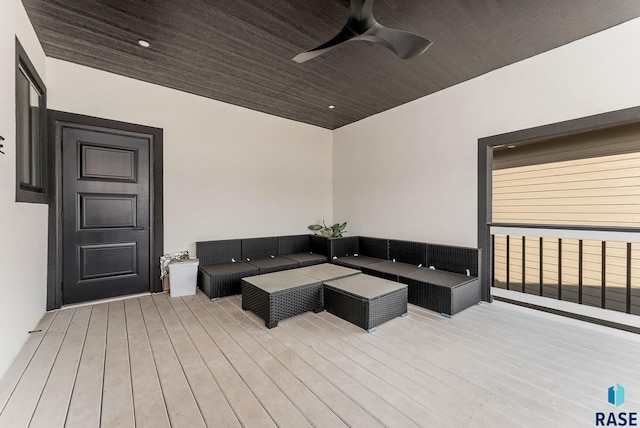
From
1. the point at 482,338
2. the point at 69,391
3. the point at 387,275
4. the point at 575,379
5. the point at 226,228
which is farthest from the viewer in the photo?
the point at 226,228

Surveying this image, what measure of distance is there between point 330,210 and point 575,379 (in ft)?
15.5

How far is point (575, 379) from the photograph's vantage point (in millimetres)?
1930

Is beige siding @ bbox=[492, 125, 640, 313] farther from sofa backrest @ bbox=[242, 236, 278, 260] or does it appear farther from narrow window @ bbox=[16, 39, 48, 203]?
narrow window @ bbox=[16, 39, 48, 203]

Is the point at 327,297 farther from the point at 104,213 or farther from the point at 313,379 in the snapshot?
the point at 104,213

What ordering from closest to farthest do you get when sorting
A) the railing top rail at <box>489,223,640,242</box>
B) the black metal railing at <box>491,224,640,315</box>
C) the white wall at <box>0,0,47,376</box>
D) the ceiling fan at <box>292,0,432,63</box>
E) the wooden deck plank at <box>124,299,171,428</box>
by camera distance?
the wooden deck plank at <box>124,299,171,428</box> → the white wall at <box>0,0,47,376</box> → the ceiling fan at <box>292,0,432,63</box> → the railing top rail at <box>489,223,640,242</box> → the black metal railing at <box>491,224,640,315</box>

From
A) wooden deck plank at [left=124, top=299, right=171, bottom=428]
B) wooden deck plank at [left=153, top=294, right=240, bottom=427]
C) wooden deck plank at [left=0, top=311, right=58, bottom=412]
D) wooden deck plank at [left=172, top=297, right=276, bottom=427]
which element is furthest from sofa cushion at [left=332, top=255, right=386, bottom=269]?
wooden deck plank at [left=0, top=311, right=58, bottom=412]

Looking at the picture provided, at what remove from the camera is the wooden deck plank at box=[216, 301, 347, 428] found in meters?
1.56

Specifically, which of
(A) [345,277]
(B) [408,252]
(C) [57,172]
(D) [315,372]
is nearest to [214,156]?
(C) [57,172]

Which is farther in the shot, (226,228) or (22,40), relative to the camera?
(226,228)

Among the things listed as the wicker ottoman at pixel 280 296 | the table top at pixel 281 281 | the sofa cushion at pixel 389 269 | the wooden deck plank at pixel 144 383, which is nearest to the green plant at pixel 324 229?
the sofa cushion at pixel 389 269

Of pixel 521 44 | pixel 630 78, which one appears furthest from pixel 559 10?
pixel 630 78

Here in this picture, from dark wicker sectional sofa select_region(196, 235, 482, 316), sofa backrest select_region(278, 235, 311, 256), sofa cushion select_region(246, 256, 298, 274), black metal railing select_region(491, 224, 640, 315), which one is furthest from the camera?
sofa backrest select_region(278, 235, 311, 256)

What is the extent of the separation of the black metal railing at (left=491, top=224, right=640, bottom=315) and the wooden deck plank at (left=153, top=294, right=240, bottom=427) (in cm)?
352

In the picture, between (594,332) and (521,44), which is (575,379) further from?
(521,44)
